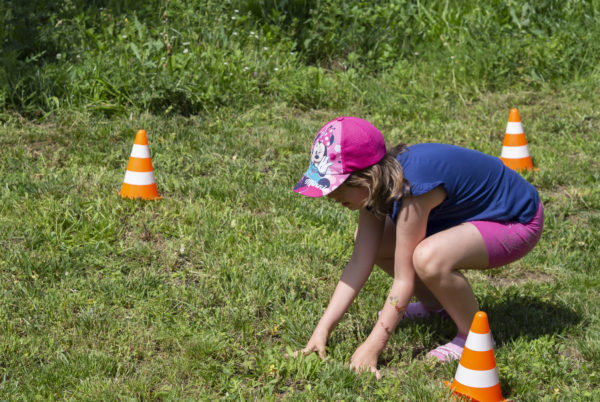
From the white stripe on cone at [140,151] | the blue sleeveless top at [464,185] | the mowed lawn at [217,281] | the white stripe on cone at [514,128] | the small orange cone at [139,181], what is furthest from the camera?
the white stripe on cone at [514,128]

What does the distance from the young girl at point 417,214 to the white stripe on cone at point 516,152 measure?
244 centimetres

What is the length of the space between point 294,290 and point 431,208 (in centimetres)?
112

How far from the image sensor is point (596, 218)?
4.96 m

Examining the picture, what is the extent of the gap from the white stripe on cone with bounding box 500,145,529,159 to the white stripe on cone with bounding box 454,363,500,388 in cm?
314

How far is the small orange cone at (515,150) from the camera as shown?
5.86m

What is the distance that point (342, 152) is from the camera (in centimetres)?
301

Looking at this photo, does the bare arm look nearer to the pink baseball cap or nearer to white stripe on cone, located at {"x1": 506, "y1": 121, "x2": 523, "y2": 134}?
the pink baseball cap

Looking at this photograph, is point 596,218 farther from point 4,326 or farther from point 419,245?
point 4,326

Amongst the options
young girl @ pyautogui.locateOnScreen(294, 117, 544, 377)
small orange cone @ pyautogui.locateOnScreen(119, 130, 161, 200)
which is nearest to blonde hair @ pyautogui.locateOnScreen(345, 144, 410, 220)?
young girl @ pyautogui.locateOnScreen(294, 117, 544, 377)

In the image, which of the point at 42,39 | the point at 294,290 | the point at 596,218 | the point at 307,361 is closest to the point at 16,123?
the point at 42,39

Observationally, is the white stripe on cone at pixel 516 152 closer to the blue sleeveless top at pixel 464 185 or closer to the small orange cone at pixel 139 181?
the blue sleeveless top at pixel 464 185

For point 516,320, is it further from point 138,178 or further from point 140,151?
point 140,151

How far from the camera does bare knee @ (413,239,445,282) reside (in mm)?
3158

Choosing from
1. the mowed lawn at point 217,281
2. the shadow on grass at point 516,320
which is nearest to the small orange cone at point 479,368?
the mowed lawn at point 217,281
